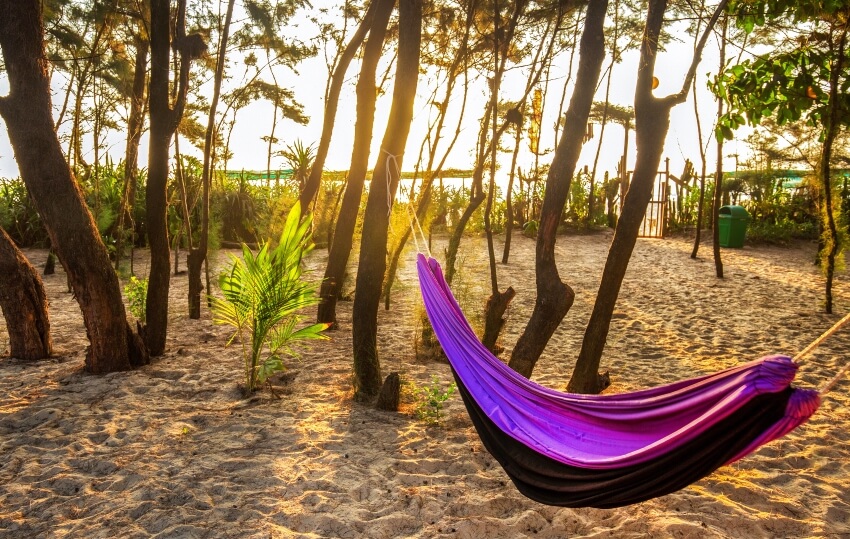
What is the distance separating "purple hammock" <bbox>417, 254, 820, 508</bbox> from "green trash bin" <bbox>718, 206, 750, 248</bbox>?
8279 mm

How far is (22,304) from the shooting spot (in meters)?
4.10

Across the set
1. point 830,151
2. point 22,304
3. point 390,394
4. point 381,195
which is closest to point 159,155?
point 22,304

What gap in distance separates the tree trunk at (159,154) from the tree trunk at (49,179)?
388 mm

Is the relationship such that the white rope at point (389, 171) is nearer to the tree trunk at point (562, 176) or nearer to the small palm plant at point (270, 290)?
the small palm plant at point (270, 290)

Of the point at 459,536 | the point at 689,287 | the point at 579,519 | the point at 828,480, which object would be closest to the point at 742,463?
the point at 828,480

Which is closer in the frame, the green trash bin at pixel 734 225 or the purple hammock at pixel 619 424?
the purple hammock at pixel 619 424

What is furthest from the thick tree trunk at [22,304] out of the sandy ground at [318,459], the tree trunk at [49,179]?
the tree trunk at [49,179]

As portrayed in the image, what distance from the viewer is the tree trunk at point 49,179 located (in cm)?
365

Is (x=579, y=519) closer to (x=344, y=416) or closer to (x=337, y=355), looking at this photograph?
(x=344, y=416)

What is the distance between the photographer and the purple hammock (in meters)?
1.55

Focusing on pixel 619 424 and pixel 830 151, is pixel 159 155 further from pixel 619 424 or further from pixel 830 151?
pixel 830 151

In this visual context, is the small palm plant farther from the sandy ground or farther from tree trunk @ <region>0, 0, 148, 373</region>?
tree trunk @ <region>0, 0, 148, 373</region>

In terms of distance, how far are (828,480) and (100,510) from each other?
295 cm

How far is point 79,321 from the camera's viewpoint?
5.49 metres
